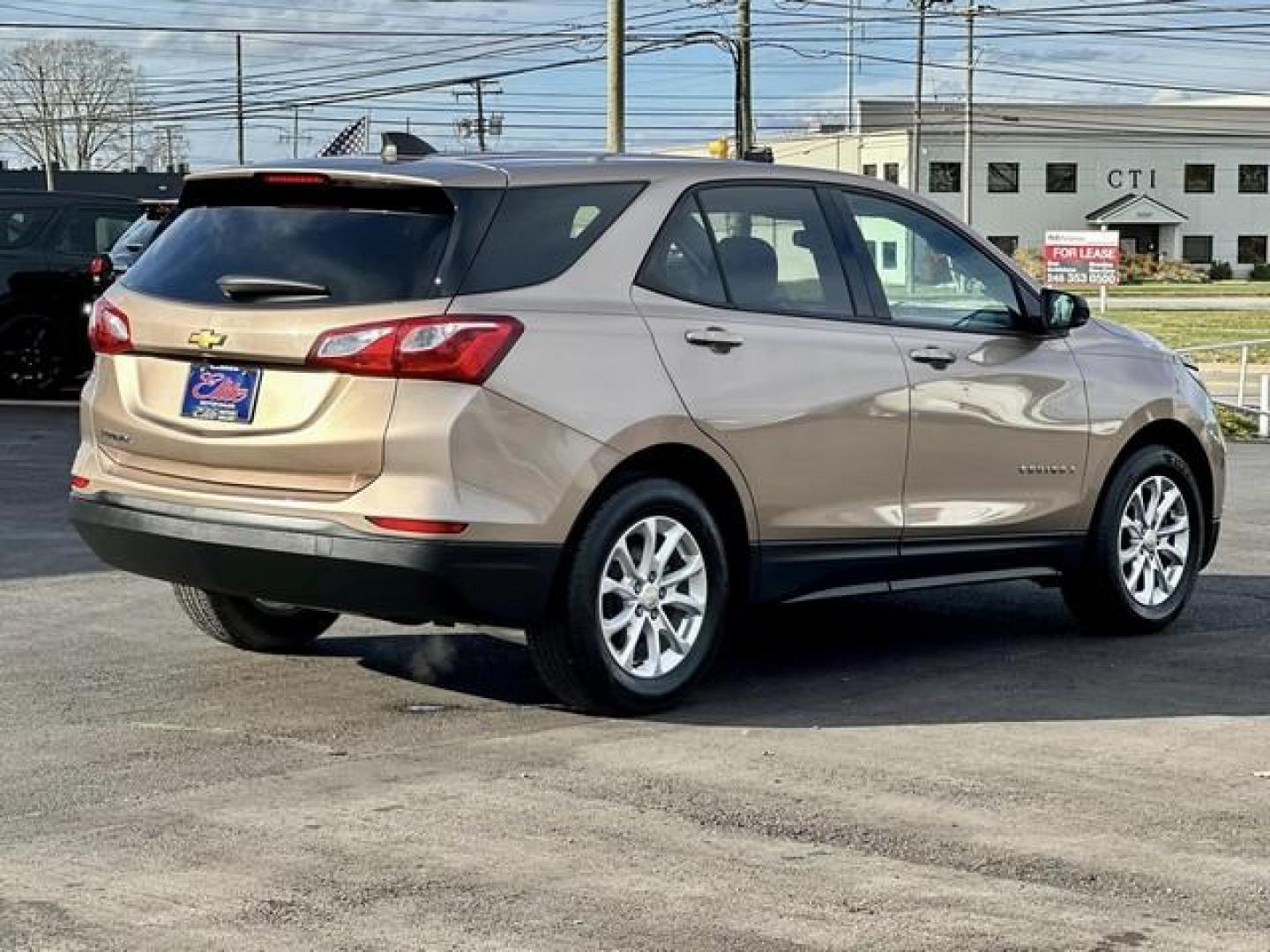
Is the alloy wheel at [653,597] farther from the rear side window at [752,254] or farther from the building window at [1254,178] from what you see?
the building window at [1254,178]

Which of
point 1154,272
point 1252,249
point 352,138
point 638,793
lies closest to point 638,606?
point 638,793

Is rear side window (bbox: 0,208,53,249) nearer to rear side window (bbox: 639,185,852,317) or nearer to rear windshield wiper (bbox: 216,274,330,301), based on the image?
rear side window (bbox: 639,185,852,317)

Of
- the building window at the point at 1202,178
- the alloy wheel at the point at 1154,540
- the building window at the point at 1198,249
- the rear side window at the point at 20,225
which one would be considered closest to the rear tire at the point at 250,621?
the alloy wheel at the point at 1154,540

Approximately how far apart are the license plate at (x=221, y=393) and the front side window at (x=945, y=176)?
303 ft

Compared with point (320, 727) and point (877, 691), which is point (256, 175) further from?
point (877, 691)

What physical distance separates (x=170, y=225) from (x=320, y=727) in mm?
1836

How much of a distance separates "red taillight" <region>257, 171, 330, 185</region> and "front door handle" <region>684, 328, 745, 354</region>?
1260 millimetres

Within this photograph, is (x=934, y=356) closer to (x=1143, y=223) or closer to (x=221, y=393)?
(x=221, y=393)

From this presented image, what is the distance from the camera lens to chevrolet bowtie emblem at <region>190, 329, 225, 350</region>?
6957mm

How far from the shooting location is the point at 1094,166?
102m

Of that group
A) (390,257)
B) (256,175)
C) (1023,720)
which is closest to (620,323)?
(390,257)

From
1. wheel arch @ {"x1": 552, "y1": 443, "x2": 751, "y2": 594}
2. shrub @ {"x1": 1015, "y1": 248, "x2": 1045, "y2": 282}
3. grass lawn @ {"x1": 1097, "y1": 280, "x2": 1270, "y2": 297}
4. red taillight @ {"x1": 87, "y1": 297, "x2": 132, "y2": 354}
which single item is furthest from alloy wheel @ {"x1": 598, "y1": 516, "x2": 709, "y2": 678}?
shrub @ {"x1": 1015, "y1": 248, "x2": 1045, "y2": 282}

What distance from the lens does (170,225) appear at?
25.0 ft

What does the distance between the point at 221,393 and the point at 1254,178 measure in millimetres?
102892
